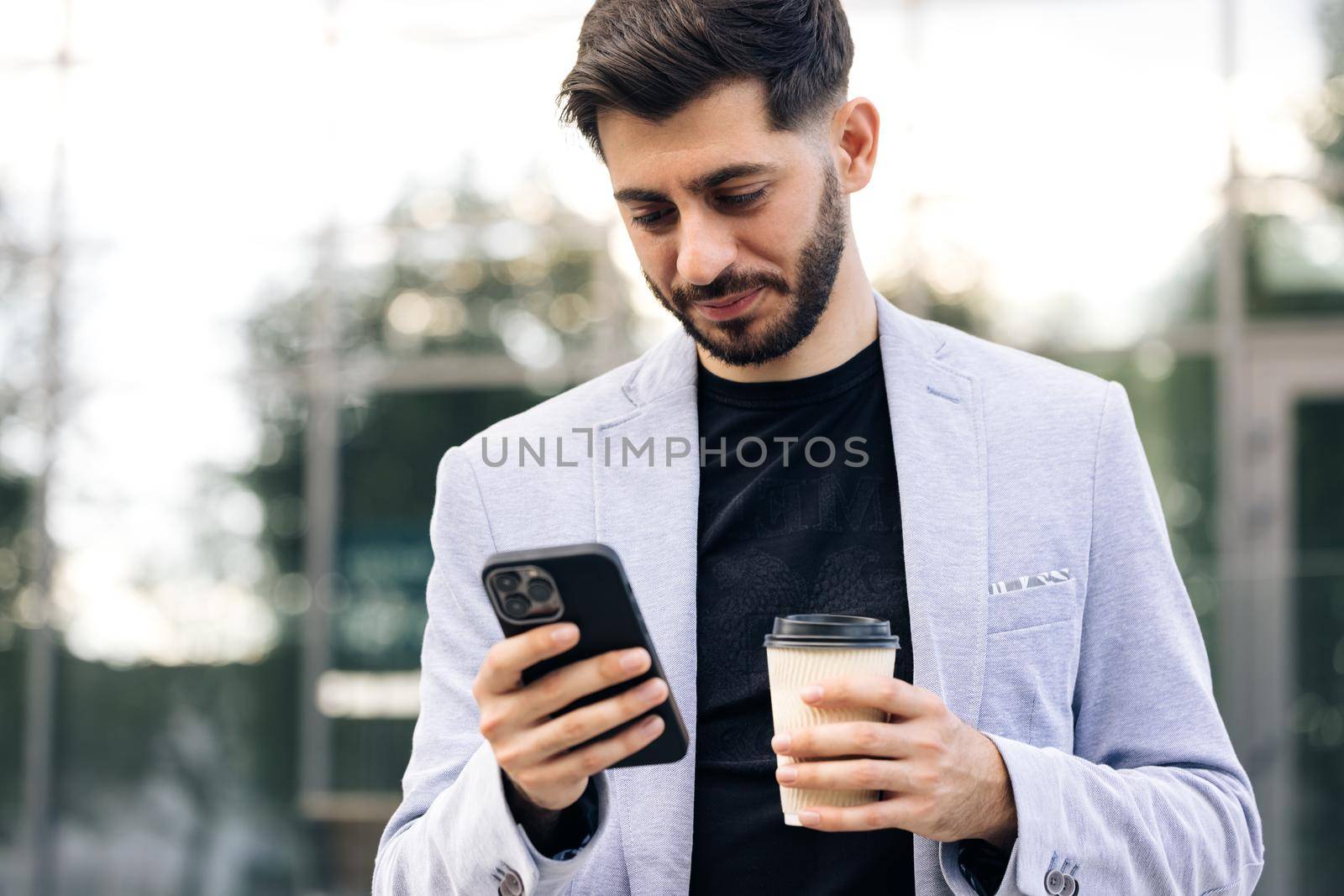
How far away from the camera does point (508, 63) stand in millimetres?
8320

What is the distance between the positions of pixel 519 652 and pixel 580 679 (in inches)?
2.8

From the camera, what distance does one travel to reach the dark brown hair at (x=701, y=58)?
2006 millimetres

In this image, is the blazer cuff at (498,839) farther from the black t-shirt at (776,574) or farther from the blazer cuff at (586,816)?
the black t-shirt at (776,574)

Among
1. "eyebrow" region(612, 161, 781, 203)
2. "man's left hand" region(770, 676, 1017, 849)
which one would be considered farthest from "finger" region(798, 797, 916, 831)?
"eyebrow" region(612, 161, 781, 203)

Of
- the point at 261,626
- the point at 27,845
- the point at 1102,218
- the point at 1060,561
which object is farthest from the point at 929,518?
the point at 27,845

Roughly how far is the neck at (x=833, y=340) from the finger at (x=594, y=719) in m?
0.77

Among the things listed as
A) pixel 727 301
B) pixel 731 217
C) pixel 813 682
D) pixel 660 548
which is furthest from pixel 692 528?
pixel 813 682

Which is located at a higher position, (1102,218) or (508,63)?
(508,63)

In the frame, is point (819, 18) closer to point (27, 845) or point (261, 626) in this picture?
point (261, 626)

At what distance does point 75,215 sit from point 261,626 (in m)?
2.94

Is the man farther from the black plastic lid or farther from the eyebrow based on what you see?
the black plastic lid

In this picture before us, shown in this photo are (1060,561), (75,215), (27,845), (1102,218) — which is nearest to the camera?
(1060,561)

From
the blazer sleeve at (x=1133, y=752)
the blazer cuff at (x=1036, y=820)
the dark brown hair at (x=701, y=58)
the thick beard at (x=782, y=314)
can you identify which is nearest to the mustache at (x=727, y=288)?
the thick beard at (x=782, y=314)

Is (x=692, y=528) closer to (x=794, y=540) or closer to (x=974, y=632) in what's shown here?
(x=794, y=540)
